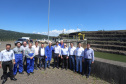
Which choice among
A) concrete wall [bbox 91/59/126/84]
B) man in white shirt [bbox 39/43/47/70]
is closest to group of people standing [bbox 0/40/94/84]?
man in white shirt [bbox 39/43/47/70]

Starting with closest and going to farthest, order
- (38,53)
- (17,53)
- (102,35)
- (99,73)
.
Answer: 1. (99,73)
2. (17,53)
3. (38,53)
4. (102,35)

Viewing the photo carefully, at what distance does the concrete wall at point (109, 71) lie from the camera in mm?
3217

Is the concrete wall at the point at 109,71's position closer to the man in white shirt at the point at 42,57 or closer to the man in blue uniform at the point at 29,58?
the man in white shirt at the point at 42,57

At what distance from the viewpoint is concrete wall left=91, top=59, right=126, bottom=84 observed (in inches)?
127

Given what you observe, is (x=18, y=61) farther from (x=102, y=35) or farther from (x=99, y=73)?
(x=102, y=35)

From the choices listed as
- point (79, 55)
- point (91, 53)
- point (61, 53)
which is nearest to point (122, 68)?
point (91, 53)

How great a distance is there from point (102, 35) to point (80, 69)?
19.9 meters

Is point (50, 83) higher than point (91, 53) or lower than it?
lower

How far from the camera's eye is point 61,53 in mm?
5480

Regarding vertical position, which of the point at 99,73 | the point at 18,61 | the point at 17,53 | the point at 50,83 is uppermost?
the point at 17,53

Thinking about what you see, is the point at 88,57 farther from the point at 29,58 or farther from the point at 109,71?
the point at 29,58

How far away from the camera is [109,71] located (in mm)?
3627

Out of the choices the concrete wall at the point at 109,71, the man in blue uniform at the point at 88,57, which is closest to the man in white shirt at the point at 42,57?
the man in blue uniform at the point at 88,57

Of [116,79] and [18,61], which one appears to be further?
[18,61]
